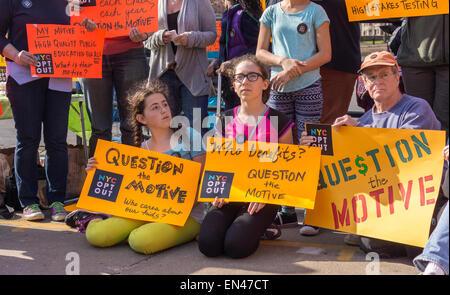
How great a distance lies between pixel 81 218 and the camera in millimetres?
4453

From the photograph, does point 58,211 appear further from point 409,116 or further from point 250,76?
point 409,116

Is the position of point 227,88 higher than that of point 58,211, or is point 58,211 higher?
point 227,88

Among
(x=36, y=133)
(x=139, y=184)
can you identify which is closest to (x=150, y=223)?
(x=139, y=184)

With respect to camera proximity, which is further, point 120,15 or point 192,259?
point 120,15

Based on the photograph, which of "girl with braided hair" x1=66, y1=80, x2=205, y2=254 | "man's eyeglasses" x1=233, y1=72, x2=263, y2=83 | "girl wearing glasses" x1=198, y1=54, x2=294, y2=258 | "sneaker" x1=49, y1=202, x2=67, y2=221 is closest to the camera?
"girl wearing glasses" x1=198, y1=54, x2=294, y2=258

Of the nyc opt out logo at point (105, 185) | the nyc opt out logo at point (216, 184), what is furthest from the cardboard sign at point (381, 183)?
the nyc opt out logo at point (105, 185)

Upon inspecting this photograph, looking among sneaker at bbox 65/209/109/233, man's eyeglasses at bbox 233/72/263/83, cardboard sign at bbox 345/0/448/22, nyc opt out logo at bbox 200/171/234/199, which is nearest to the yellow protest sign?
nyc opt out logo at bbox 200/171/234/199

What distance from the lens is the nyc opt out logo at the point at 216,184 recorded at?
3.93 m

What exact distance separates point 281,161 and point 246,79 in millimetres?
633

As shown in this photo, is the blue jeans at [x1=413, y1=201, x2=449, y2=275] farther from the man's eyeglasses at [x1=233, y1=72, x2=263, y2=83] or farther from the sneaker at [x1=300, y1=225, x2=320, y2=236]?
the man's eyeglasses at [x1=233, y1=72, x2=263, y2=83]

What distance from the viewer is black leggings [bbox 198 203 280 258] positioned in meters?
3.70

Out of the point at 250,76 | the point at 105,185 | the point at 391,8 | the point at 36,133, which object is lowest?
the point at 105,185

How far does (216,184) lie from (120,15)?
194 centimetres

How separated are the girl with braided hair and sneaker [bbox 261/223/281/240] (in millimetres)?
484
